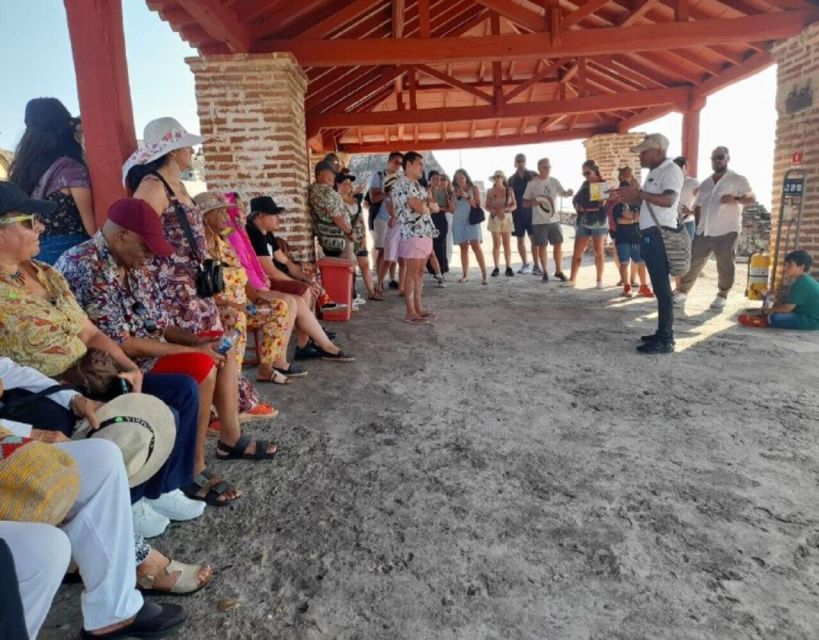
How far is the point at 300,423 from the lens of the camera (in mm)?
2834

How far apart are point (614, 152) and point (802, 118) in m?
6.06

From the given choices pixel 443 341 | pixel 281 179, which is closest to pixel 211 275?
pixel 443 341

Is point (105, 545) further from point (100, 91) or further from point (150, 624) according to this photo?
point (100, 91)

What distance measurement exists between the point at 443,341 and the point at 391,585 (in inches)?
116

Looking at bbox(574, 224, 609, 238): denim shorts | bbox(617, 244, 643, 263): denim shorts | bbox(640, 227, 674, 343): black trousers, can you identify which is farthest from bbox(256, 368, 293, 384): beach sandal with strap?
bbox(574, 224, 609, 238): denim shorts

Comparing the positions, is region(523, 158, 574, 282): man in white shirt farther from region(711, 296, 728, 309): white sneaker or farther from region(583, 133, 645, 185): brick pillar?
region(583, 133, 645, 185): brick pillar

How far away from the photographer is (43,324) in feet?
5.45

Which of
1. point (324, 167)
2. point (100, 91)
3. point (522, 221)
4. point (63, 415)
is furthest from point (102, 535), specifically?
point (522, 221)

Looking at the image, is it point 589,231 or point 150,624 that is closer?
point 150,624

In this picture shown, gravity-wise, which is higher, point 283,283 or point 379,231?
point 379,231

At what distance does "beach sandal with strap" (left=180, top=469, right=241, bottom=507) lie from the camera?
2070mm

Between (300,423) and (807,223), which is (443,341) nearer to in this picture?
(300,423)

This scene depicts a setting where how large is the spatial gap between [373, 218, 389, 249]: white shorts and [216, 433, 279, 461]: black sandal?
4.78 metres

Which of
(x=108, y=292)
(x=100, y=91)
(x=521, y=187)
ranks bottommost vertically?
(x=108, y=292)
